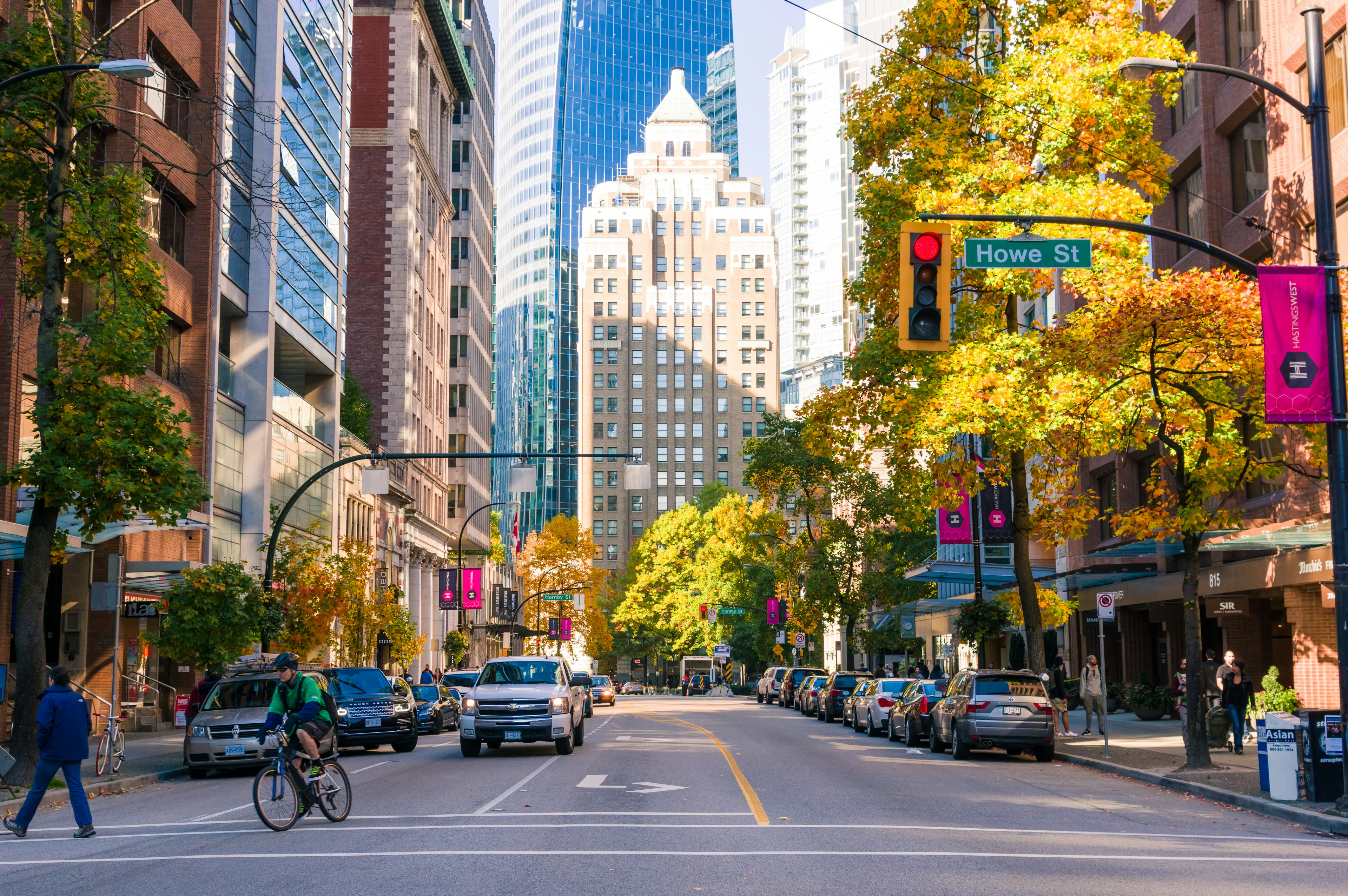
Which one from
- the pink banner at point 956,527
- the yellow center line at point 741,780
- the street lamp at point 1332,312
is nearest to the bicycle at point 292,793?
the yellow center line at point 741,780

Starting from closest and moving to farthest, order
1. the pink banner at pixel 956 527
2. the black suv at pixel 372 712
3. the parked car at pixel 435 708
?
1. the black suv at pixel 372 712
2. the parked car at pixel 435 708
3. the pink banner at pixel 956 527

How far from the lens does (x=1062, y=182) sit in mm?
25609

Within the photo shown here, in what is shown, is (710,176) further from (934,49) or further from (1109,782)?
(1109,782)

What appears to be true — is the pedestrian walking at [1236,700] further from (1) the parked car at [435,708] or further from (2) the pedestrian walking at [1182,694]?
(1) the parked car at [435,708]

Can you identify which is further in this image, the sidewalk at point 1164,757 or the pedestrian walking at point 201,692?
the pedestrian walking at point 201,692

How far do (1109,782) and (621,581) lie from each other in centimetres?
10246

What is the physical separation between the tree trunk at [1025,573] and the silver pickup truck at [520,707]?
10134mm

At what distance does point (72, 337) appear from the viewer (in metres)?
20.2

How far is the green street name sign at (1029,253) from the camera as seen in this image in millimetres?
15625

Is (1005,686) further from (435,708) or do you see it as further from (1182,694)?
(435,708)

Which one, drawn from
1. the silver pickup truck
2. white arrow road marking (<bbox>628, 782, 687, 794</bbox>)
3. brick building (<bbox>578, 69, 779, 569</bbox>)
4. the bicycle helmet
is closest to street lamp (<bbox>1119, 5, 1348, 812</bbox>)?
white arrow road marking (<bbox>628, 782, 687, 794</bbox>)

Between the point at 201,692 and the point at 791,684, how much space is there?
37.8 m

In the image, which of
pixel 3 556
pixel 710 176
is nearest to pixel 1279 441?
pixel 3 556

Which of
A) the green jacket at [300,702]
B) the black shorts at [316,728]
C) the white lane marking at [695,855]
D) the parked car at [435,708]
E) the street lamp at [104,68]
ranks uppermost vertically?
the street lamp at [104,68]
